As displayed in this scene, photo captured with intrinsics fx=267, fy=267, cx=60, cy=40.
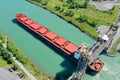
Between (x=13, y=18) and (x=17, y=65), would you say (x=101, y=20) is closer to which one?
(x=13, y=18)

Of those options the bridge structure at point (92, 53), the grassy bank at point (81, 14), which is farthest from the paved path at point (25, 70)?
the grassy bank at point (81, 14)

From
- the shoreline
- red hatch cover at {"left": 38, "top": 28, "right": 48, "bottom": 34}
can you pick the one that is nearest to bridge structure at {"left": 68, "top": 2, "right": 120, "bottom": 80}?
the shoreline

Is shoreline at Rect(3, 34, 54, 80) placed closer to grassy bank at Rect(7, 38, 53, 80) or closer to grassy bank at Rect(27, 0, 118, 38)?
grassy bank at Rect(7, 38, 53, 80)

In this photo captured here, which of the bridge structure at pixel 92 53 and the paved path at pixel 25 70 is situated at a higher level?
the bridge structure at pixel 92 53

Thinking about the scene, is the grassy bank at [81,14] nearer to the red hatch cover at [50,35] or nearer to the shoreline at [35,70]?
the red hatch cover at [50,35]

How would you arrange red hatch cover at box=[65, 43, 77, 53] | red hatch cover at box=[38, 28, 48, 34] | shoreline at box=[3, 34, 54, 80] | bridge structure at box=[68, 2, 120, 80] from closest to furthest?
bridge structure at box=[68, 2, 120, 80] < shoreline at box=[3, 34, 54, 80] < red hatch cover at box=[65, 43, 77, 53] < red hatch cover at box=[38, 28, 48, 34]

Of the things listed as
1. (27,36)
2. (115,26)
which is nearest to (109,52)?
(115,26)
